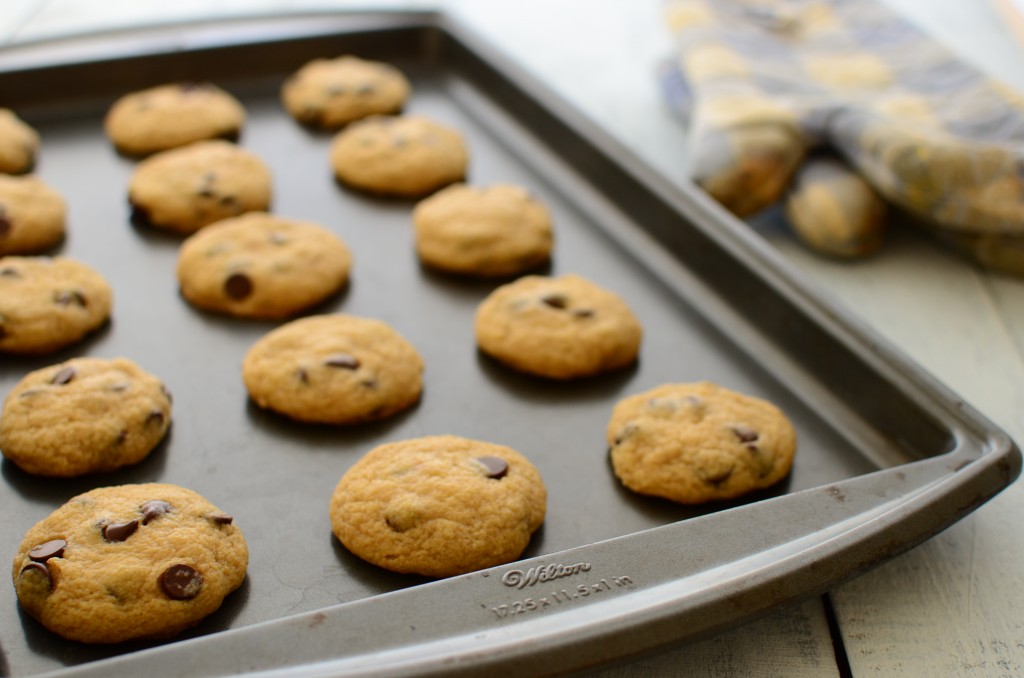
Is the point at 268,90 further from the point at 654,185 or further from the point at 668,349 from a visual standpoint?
the point at 668,349

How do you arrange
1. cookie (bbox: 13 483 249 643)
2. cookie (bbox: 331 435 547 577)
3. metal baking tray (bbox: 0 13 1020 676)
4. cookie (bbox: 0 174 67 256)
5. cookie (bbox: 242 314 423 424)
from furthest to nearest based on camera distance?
cookie (bbox: 0 174 67 256), cookie (bbox: 242 314 423 424), cookie (bbox: 331 435 547 577), cookie (bbox: 13 483 249 643), metal baking tray (bbox: 0 13 1020 676)

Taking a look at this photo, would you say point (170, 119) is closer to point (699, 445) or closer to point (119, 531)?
point (119, 531)

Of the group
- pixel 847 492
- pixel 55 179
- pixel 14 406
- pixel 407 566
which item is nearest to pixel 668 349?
pixel 847 492

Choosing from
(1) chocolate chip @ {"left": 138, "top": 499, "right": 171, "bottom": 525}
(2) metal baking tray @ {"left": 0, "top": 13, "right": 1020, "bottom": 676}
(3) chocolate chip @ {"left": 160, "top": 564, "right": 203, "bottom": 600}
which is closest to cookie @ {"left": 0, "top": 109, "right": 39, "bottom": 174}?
(2) metal baking tray @ {"left": 0, "top": 13, "right": 1020, "bottom": 676}

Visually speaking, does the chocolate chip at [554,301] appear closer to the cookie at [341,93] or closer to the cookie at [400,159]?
the cookie at [400,159]

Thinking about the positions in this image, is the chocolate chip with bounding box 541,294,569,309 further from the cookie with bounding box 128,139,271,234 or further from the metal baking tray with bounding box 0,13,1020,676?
the cookie with bounding box 128,139,271,234

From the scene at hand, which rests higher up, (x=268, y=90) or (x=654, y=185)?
(x=654, y=185)

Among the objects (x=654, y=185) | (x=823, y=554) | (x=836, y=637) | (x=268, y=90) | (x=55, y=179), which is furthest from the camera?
(x=268, y=90)
